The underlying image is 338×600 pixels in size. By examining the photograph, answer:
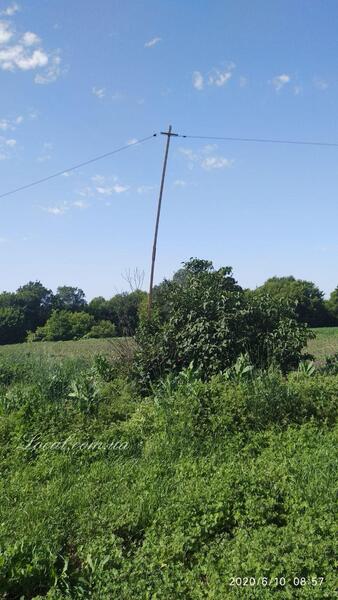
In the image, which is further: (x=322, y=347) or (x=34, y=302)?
(x=34, y=302)

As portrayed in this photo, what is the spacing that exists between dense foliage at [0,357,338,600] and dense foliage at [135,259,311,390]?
984 mm

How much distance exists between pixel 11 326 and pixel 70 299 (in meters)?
15.2

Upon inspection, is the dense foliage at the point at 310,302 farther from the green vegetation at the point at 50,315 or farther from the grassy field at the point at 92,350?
the grassy field at the point at 92,350

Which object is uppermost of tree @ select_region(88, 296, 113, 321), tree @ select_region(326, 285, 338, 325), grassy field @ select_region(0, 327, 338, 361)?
tree @ select_region(326, 285, 338, 325)

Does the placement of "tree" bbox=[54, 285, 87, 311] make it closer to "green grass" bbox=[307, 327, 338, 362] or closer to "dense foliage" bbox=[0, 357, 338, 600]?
"green grass" bbox=[307, 327, 338, 362]

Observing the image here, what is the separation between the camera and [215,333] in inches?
303

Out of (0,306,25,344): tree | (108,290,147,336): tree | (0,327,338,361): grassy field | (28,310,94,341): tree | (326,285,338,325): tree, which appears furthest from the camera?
(326,285,338,325): tree

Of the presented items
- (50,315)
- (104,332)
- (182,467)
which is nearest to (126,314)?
(182,467)

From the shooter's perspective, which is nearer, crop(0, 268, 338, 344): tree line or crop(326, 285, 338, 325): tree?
crop(0, 268, 338, 344): tree line

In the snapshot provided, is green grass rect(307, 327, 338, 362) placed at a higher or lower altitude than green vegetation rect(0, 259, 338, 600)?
higher

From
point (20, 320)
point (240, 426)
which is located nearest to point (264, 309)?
point (240, 426)

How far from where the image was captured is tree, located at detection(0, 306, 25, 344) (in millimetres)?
49678

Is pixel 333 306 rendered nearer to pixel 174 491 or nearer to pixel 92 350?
pixel 92 350

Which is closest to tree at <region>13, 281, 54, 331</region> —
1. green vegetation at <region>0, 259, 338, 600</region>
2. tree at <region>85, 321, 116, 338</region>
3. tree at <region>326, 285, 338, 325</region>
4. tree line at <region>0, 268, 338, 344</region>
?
tree line at <region>0, 268, 338, 344</region>
